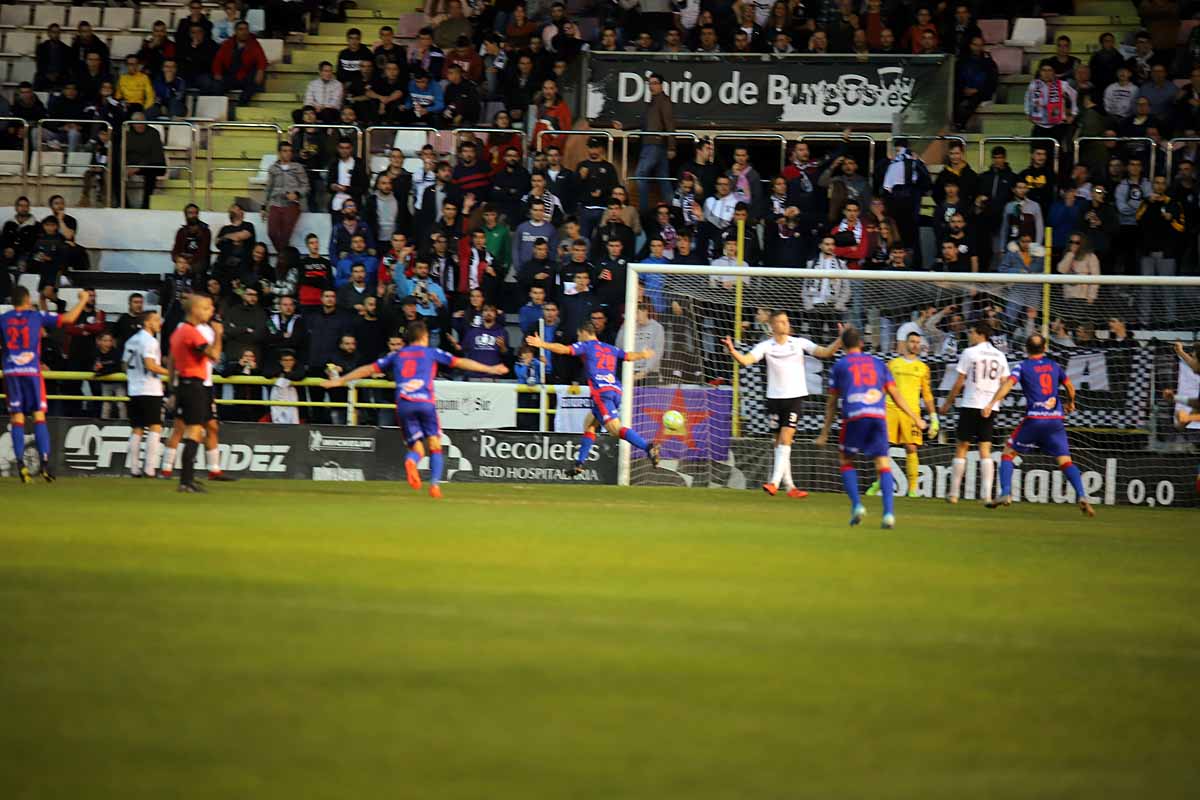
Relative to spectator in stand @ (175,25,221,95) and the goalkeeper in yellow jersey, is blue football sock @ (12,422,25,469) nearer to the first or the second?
spectator in stand @ (175,25,221,95)

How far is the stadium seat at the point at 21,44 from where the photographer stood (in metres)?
27.9

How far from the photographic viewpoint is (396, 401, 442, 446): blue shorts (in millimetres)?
16438

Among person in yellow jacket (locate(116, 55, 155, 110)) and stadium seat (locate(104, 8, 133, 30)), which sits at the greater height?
stadium seat (locate(104, 8, 133, 30))

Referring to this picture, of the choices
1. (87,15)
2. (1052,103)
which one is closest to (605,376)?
(1052,103)

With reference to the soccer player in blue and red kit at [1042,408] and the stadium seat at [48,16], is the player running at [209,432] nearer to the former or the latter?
the soccer player in blue and red kit at [1042,408]

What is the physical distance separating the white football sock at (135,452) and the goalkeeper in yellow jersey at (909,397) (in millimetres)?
9231

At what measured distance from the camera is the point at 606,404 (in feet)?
62.6

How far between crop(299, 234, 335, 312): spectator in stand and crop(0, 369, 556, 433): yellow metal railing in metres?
1.31

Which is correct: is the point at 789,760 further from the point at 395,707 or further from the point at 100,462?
the point at 100,462

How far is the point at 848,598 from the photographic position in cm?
916

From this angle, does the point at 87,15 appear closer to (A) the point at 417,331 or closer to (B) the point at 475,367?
(A) the point at 417,331

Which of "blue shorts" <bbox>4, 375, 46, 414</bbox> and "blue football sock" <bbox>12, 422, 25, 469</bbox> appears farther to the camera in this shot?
"blue shorts" <bbox>4, 375, 46, 414</bbox>

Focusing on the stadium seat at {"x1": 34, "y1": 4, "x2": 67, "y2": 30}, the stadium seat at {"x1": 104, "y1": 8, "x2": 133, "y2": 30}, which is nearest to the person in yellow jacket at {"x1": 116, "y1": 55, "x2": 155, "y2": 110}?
the stadium seat at {"x1": 104, "y1": 8, "x2": 133, "y2": 30}

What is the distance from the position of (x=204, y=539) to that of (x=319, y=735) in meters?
6.20
